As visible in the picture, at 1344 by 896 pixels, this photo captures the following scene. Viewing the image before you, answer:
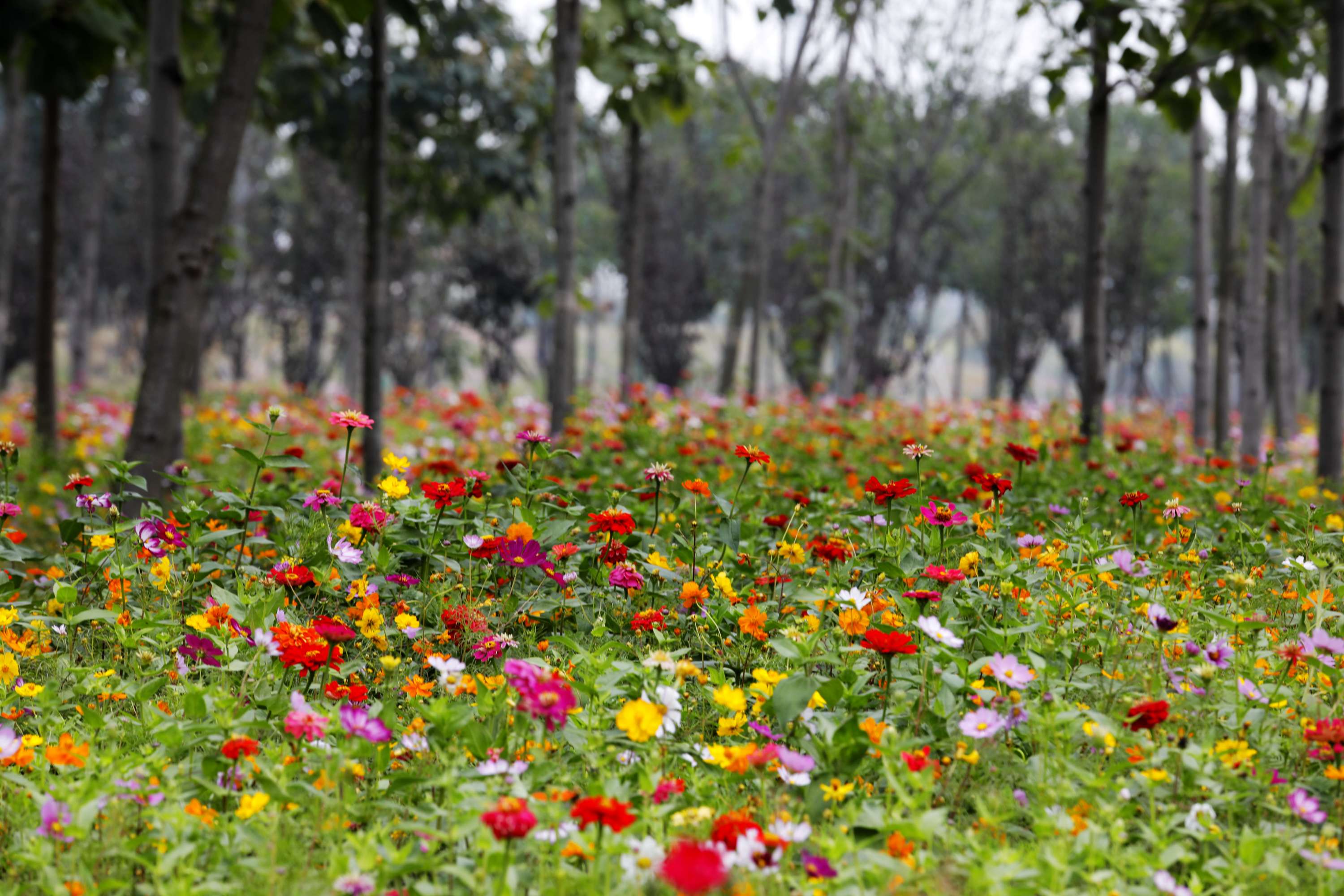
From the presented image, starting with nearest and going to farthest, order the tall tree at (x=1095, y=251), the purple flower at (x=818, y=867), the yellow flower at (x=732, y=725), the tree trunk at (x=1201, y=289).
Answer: the purple flower at (x=818, y=867)
the yellow flower at (x=732, y=725)
the tall tree at (x=1095, y=251)
the tree trunk at (x=1201, y=289)

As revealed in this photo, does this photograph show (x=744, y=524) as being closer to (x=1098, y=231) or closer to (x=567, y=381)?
(x=567, y=381)

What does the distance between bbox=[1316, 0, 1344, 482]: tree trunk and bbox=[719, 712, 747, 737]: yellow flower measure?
3.99 m

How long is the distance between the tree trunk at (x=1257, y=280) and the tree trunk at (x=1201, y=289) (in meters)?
0.53

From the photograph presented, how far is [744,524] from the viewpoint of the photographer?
342 cm

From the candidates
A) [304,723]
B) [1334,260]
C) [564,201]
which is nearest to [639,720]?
[304,723]

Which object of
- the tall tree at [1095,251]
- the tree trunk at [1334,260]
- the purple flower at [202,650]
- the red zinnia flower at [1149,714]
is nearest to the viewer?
the red zinnia flower at [1149,714]

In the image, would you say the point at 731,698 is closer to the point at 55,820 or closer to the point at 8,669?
the point at 55,820

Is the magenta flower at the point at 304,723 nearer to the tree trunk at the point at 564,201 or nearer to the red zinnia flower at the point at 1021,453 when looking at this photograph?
the red zinnia flower at the point at 1021,453

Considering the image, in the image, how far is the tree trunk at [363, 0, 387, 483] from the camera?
19.8 feet

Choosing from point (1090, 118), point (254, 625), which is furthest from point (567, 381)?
point (254, 625)

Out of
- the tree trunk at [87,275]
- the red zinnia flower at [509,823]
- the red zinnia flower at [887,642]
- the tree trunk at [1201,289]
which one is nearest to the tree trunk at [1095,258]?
the tree trunk at [1201,289]

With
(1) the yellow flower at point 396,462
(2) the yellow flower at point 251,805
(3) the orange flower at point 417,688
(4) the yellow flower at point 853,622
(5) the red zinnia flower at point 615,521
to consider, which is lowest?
(2) the yellow flower at point 251,805

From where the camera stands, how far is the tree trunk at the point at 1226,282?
812cm

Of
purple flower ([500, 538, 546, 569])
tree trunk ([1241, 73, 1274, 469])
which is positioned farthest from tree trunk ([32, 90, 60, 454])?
tree trunk ([1241, 73, 1274, 469])
